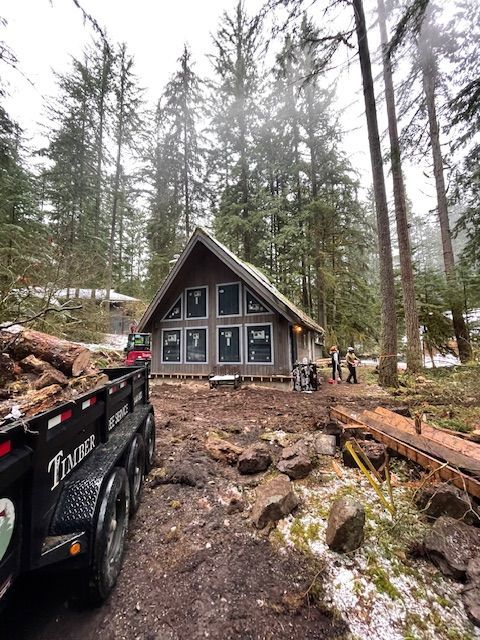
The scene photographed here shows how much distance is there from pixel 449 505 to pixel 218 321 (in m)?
9.60

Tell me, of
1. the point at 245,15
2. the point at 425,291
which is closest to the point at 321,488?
the point at 425,291

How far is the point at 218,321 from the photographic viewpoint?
11.4 metres

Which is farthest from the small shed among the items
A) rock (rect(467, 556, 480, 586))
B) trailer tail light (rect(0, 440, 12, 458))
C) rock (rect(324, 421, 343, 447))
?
trailer tail light (rect(0, 440, 12, 458))

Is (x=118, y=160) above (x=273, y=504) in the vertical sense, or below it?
above

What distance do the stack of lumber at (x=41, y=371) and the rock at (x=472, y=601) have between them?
120 inches

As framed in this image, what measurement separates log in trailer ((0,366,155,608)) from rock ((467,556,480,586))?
2.49 meters

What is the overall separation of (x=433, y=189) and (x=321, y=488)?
1686 cm

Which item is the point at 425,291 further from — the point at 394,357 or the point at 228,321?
the point at 228,321

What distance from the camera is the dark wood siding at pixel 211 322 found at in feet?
34.1

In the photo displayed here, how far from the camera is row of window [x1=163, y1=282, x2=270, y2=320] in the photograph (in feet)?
35.8

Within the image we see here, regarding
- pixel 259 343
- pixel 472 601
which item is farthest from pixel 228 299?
pixel 472 601

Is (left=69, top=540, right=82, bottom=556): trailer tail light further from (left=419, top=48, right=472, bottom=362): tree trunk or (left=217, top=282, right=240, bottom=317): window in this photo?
(left=419, top=48, right=472, bottom=362): tree trunk

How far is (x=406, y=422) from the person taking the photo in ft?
13.0

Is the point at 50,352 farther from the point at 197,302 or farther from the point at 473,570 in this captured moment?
the point at 197,302
